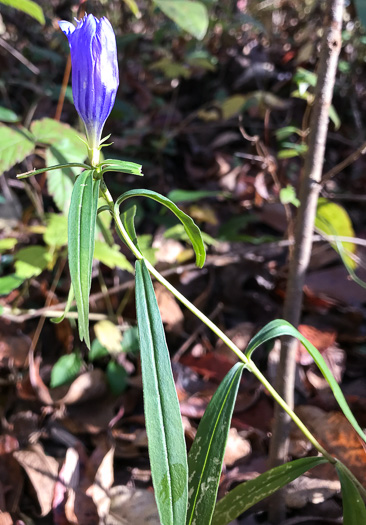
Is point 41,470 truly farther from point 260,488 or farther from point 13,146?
point 13,146

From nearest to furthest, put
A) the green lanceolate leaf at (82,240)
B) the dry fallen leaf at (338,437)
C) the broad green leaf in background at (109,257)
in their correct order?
the green lanceolate leaf at (82,240) → the dry fallen leaf at (338,437) → the broad green leaf in background at (109,257)

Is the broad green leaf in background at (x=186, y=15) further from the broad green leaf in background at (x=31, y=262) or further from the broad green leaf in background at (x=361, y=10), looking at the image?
the broad green leaf in background at (x=31, y=262)

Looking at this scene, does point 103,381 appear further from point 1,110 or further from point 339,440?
point 1,110

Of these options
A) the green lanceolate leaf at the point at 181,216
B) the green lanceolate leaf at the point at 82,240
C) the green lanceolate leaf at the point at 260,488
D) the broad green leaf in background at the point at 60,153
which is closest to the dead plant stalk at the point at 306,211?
the green lanceolate leaf at the point at 260,488

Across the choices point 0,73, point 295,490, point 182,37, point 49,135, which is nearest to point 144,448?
point 295,490

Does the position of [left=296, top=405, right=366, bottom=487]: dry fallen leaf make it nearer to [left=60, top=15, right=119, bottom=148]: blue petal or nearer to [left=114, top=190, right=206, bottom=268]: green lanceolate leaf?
[left=114, top=190, right=206, bottom=268]: green lanceolate leaf

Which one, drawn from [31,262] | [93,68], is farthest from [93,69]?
[31,262]
